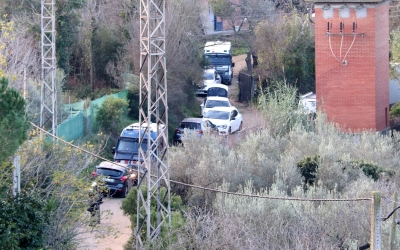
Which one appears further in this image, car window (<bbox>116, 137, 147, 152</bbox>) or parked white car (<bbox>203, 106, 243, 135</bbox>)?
parked white car (<bbox>203, 106, 243, 135</bbox>)

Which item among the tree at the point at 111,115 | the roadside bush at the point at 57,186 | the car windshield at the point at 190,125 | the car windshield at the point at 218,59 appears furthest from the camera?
the car windshield at the point at 218,59

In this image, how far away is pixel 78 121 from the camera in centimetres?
2566

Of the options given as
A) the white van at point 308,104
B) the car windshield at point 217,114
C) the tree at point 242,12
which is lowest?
the car windshield at point 217,114

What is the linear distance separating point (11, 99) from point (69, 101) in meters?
18.5

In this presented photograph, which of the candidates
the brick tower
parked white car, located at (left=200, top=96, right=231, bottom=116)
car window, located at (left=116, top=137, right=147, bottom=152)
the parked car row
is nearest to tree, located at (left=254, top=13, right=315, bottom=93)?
the parked car row

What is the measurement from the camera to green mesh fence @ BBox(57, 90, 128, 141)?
24.3 meters

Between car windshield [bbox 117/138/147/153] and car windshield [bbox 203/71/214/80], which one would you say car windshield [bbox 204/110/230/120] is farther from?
car windshield [bbox 203/71/214/80]

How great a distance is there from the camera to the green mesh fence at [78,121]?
79.6ft

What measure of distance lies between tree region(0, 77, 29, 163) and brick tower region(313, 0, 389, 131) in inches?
688

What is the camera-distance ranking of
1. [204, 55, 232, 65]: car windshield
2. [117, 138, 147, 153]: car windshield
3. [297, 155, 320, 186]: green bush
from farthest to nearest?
[204, 55, 232, 65]: car windshield → [117, 138, 147, 153]: car windshield → [297, 155, 320, 186]: green bush

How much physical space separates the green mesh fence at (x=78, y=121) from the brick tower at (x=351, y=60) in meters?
9.80

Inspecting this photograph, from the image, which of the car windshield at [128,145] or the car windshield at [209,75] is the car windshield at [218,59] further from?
the car windshield at [128,145]

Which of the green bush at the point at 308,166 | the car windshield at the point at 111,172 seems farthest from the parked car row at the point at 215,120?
the green bush at the point at 308,166

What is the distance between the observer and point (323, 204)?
14.2 metres
